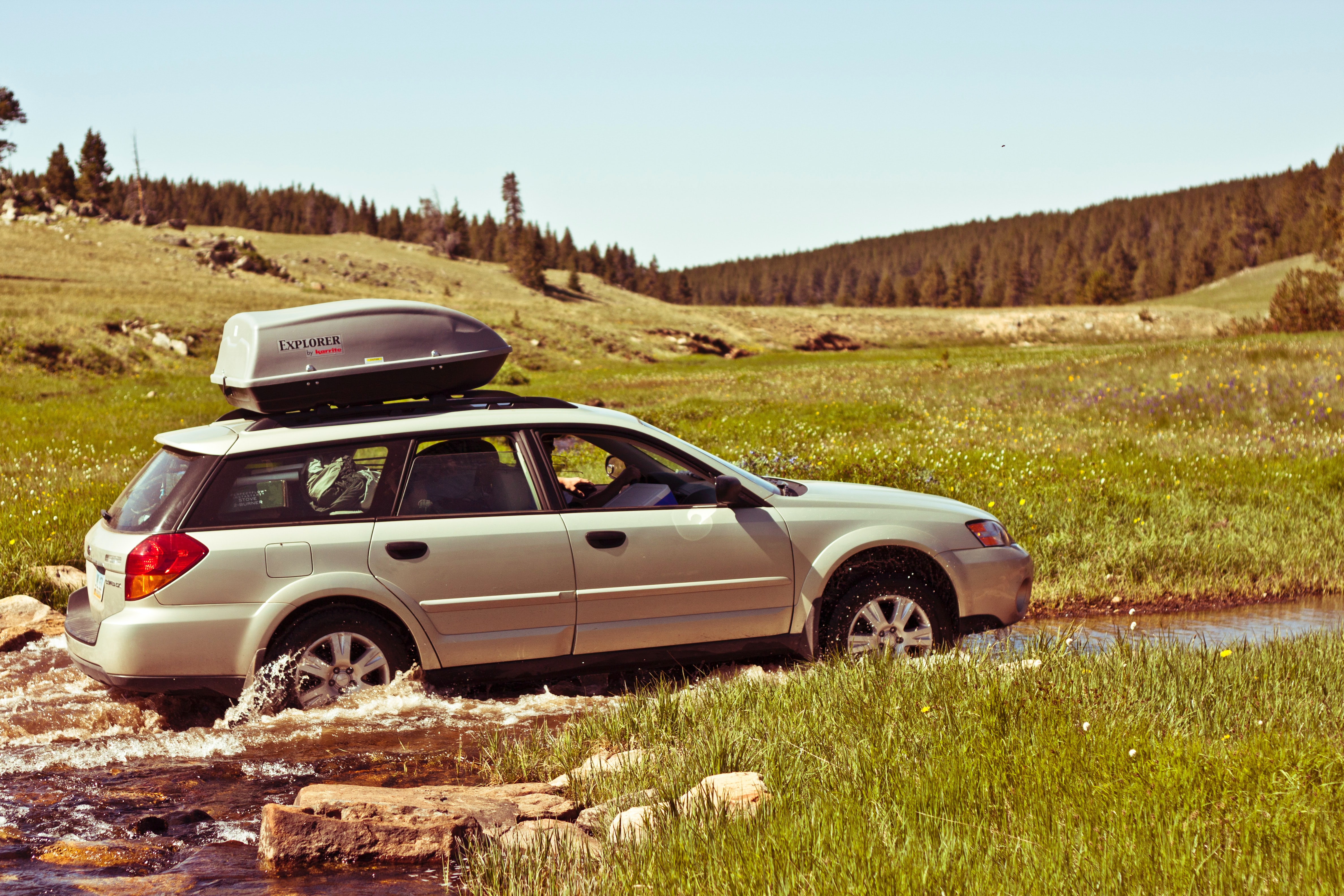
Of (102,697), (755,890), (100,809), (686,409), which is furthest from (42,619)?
(686,409)

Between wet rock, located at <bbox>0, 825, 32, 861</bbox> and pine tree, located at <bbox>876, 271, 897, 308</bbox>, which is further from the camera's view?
pine tree, located at <bbox>876, 271, 897, 308</bbox>

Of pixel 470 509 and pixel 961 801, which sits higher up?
pixel 470 509

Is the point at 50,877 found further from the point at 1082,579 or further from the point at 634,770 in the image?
the point at 1082,579

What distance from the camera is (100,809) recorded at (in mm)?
4340

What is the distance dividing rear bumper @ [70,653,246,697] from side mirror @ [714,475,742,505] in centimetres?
267

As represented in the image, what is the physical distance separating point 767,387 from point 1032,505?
21.9 meters

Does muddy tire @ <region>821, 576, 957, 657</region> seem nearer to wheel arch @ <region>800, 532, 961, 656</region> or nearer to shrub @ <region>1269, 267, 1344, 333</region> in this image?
wheel arch @ <region>800, 532, 961, 656</region>

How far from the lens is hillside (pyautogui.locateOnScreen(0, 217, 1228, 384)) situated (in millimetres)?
46688

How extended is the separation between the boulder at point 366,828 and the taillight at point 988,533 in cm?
333

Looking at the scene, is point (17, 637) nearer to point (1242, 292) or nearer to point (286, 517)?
point (286, 517)

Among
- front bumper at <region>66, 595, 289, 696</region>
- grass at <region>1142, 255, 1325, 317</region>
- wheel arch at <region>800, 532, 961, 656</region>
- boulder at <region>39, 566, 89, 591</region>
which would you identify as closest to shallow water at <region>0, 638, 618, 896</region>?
front bumper at <region>66, 595, 289, 696</region>

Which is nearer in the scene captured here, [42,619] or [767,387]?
[42,619]

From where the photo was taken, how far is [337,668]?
526 cm

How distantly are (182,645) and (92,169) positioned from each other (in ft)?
414
